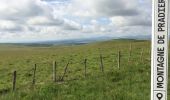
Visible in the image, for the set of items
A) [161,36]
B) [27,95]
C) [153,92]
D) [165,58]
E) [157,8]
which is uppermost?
[157,8]

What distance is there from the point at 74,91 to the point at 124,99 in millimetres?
3418

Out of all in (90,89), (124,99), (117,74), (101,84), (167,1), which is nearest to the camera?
(167,1)

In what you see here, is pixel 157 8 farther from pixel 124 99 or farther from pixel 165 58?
pixel 124 99

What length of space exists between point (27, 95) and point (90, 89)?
239 cm

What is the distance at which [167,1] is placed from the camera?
16.1ft

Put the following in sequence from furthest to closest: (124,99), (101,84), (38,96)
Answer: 1. (101,84)
2. (38,96)
3. (124,99)

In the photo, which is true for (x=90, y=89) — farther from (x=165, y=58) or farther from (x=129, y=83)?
(x=165, y=58)

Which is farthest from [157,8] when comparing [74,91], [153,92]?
[74,91]

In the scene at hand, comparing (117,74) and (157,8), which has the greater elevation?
(157,8)

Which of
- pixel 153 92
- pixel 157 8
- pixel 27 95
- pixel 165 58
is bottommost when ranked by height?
pixel 27 95

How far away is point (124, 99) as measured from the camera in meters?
10.8

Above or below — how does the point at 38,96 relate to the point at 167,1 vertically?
below

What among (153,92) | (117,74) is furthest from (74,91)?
(153,92)

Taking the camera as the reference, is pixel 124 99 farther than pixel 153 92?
Yes
